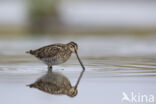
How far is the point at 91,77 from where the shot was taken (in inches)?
400

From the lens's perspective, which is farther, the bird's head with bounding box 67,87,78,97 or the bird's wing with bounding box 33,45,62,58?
the bird's wing with bounding box 33,45,62,58

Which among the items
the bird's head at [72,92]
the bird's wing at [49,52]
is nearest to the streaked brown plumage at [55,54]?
the bird's wing at [49,52]

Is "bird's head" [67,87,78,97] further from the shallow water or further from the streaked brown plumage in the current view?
the streaked brown plumage

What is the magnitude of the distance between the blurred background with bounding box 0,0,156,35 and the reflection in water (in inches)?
501

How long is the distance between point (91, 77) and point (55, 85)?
3.38 ft

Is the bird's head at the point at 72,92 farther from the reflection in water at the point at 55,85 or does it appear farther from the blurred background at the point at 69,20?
the blurred background at the point at 69,20

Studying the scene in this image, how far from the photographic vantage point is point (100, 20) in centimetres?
2886

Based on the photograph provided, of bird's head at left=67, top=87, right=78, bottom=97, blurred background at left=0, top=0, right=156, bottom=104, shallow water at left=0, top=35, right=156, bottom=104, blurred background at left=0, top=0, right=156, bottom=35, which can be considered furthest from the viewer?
blurred background at left=0, top=0, right=156, bottom=35

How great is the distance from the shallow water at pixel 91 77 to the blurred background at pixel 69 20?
9550mm

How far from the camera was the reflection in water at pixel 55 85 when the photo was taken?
8750 millimetres

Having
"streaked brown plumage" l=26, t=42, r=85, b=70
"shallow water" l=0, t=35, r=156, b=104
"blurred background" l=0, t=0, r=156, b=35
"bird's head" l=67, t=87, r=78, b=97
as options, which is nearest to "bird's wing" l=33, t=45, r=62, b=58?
"streaked brown plumage" l=26, t=42, r=85, b=70

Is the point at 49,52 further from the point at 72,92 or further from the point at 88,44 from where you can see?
the point at 88,44

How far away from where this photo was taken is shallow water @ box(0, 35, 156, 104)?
27.2 ft

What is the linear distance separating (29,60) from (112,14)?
60.6 ft
